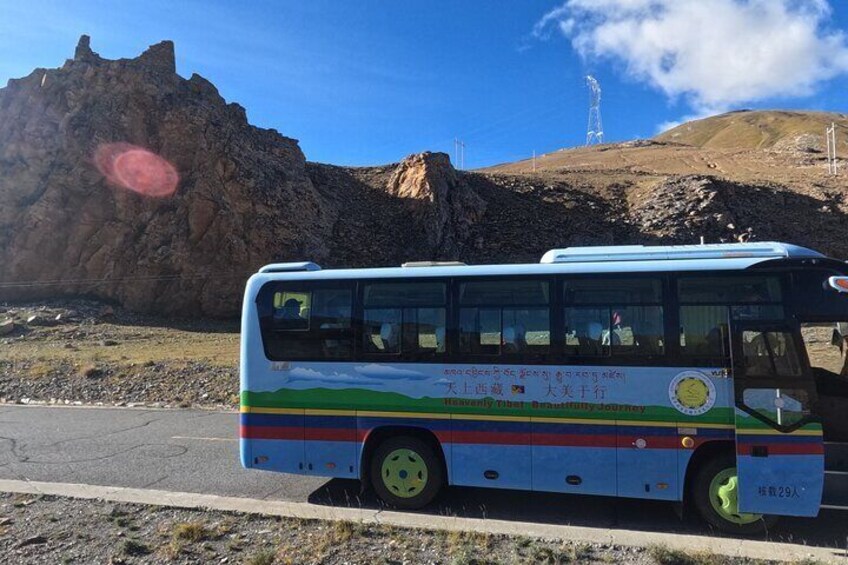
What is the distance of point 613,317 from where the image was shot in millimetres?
7027

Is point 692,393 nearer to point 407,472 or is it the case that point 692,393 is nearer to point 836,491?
point 836,491

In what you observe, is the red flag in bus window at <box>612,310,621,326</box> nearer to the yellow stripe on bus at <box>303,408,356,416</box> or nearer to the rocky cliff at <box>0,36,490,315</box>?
the yellow stripe on bus at <box>303,408,356,416</box>

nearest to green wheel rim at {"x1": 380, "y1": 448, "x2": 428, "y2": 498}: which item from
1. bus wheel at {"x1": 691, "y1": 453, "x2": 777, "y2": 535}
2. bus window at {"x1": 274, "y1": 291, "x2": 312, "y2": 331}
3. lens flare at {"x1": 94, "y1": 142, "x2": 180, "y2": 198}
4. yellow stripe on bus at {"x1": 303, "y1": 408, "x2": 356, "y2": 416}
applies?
yellow stripe on bus at {"x1": 303, "y1": 408, "x2": 356, "y2": 416}

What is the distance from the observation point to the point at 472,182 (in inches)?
2196

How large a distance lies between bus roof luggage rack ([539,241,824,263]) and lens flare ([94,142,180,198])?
42.2 m

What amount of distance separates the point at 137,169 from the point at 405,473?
43.6 metres

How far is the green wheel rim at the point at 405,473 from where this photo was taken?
25.0 feet

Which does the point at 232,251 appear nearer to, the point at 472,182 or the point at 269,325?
the point at 472,182

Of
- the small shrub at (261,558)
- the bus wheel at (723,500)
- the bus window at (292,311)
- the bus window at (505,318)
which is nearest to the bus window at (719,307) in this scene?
the bus wheel at (723,500)

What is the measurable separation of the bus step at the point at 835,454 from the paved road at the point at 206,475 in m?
0.58

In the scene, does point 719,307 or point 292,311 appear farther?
point 292,311

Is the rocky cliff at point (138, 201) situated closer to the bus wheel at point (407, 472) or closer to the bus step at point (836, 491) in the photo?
the bus wheel at point (407, 472)

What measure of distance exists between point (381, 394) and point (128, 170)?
143 feet

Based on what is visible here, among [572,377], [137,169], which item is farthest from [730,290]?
[137,169]
